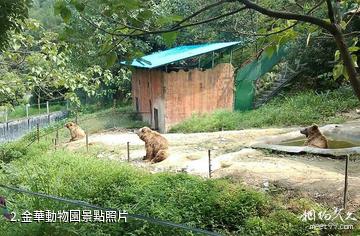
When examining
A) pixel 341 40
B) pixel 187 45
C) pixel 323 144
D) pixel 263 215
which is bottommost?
pixel 263 215

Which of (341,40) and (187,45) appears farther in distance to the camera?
(187,45)

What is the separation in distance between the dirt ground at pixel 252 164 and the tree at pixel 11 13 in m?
4.44

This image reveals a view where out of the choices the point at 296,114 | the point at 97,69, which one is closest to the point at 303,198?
the point at 97,69

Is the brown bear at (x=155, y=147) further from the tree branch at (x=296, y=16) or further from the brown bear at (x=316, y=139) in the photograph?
the tree branch at (x=296, y=16)

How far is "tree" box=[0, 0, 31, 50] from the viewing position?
4.00 metres

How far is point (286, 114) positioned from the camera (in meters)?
13.6

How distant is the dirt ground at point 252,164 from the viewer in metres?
6.45

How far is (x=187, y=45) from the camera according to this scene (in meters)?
20.0

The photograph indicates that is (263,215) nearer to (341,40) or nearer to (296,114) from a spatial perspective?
(341,40)

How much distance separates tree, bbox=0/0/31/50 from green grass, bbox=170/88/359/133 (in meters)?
9.93

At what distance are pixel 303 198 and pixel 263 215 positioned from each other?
28.0 inches

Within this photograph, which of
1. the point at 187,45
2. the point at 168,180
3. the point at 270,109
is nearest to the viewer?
the point at 168,180

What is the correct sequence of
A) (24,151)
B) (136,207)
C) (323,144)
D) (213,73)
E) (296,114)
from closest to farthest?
(136,207) < (323,144) < (24,151) < (296,114) < (213,73)

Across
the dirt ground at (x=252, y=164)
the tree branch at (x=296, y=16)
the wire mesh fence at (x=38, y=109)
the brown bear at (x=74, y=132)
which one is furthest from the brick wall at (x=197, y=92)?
the tree branch at (x=296, y=16)
